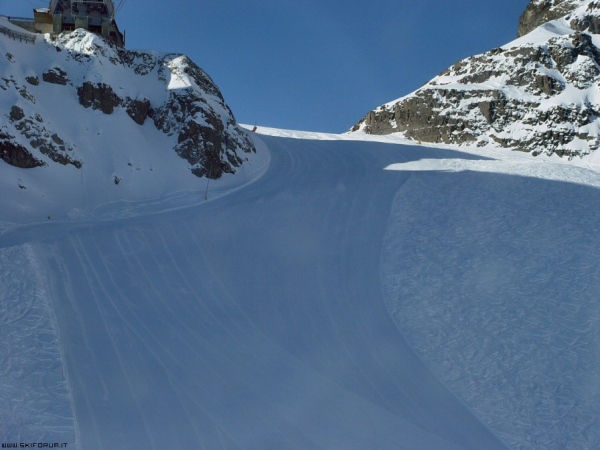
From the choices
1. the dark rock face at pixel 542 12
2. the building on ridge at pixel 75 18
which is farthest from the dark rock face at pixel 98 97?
the dark rock face at pixel 542 12

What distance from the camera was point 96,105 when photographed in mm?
27875

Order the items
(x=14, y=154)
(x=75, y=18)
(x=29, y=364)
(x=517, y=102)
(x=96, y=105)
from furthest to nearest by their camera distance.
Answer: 1. (x=517, y=102)
2. (x=75, y=18)
3. (x=96, y=105)
4. (x=14, y=154)
5. (x=29, y=364)

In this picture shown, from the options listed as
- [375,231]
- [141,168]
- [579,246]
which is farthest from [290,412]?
[141,168]

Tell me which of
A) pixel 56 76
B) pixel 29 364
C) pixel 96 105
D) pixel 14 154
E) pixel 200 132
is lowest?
pixel 29 364

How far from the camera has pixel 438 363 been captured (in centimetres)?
1436

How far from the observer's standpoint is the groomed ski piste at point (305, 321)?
11.7 m

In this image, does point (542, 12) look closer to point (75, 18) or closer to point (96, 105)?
point (75, 18)

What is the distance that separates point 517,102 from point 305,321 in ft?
103

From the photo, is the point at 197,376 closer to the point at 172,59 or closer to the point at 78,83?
the point at 78,83

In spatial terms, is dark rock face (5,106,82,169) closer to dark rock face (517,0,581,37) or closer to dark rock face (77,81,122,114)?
dark rock face (77,81,122,114)

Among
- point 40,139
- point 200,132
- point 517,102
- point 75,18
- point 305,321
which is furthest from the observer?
point 517,102

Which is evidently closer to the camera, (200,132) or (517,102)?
(200,132)

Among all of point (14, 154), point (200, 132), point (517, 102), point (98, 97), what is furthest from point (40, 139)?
point (517, 102)

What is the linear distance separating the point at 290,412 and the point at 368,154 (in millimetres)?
24153
